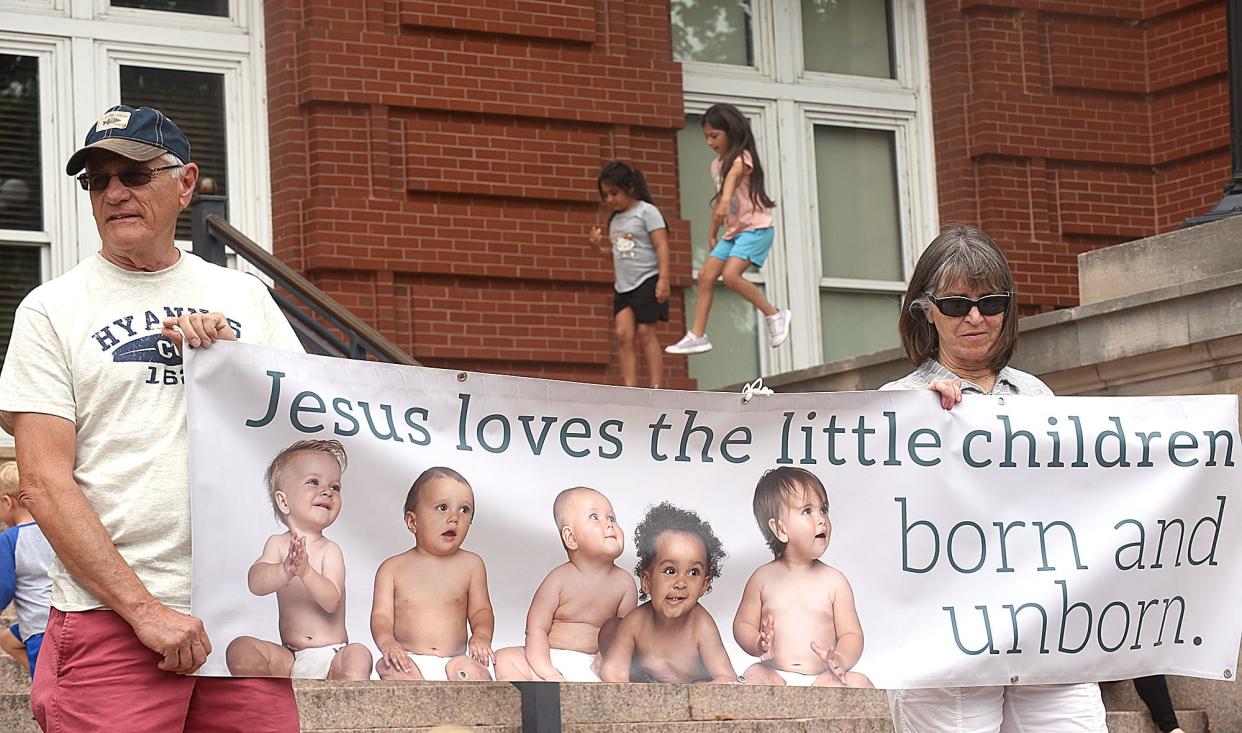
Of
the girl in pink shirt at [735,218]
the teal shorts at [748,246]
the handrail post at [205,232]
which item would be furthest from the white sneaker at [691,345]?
the handrail post at [205,232]

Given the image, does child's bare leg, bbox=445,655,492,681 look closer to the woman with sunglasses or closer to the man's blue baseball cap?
the woman with sunglasses

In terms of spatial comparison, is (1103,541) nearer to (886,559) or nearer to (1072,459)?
(1072,459)

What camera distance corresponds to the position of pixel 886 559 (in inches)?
195

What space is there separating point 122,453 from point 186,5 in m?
8.35

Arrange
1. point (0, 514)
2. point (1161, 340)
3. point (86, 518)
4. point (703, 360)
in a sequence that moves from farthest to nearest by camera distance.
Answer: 1. point (703, 360)
2. point (1161, 340)
3. point (0, 514)
4. point (86, 518)

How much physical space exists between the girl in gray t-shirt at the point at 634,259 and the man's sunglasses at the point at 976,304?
6080 mm

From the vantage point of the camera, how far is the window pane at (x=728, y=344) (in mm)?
13125

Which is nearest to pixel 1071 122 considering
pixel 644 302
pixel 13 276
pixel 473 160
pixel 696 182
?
pixel 696 182

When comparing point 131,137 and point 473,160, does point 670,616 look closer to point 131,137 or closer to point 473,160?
point 131,137

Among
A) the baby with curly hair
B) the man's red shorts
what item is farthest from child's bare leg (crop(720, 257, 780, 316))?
the man's red shorts

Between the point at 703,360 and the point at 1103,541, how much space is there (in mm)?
8067

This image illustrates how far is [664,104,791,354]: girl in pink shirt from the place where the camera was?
11.0m

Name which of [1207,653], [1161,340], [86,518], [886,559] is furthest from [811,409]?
[1161,340]

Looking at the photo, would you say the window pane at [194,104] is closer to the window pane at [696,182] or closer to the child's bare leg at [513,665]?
the window pane at [696,182]
